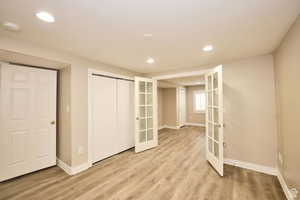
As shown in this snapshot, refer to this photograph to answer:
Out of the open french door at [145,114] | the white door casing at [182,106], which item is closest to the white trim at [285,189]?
the open french door at [145,114]

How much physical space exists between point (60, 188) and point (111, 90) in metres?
2.09

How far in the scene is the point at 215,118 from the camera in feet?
8.61

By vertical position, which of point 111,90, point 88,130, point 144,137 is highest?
point 111,90

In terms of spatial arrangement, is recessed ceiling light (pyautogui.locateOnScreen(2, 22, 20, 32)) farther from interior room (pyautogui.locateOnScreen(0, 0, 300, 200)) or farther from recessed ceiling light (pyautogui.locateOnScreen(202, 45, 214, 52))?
recessed ceiling light (pyautogui.locateOnScreen(202, 45, 214, 52))

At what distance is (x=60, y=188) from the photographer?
6.62ft

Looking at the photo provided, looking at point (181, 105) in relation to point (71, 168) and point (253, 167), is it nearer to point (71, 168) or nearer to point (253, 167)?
point (253, 167)

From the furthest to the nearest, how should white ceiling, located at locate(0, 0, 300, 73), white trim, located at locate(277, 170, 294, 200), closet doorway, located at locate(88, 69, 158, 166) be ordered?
1. closet doorway, located at locate(88, 69, 158, 166)
2. white trim, located at locate(277, 170, 294, 200)
3. white ceiling, located at locate(0, 0, 300, 73)

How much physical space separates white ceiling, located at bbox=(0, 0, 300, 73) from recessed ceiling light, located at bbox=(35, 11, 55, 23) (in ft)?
0.16

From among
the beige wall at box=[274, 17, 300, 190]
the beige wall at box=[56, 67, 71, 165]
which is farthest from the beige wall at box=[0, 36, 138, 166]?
the beige wall at box=[274, 17, 300, 190]

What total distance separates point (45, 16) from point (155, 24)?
1.15 meters

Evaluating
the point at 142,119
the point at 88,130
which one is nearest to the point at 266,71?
the point at 142,119

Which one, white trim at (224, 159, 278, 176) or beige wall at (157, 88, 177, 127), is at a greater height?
beige wall at (157, 88, 177, 127)

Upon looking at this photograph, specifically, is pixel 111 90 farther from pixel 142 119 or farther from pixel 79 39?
pixel 79 39

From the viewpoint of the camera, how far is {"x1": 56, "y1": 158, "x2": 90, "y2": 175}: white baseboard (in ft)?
7.97
